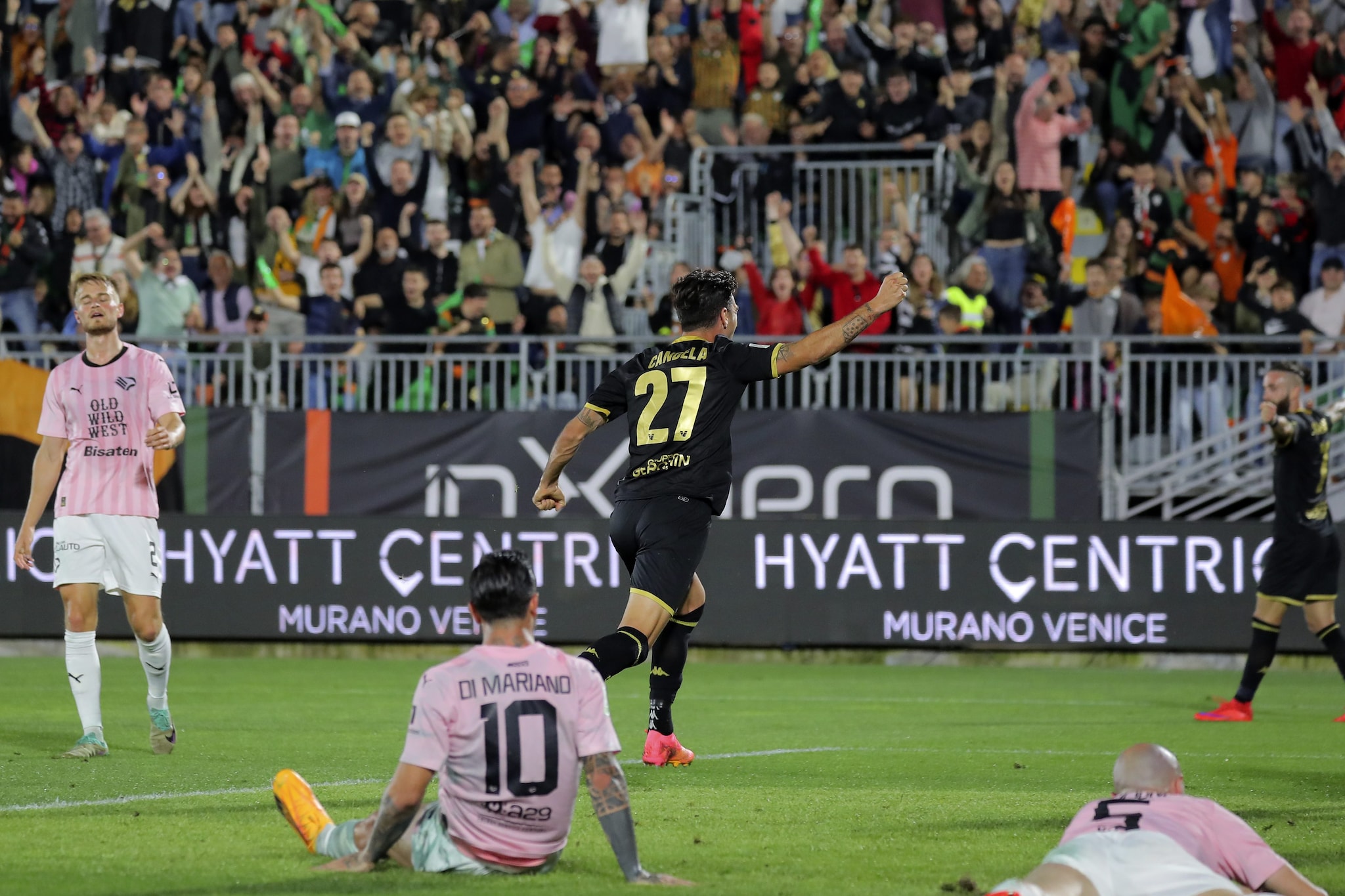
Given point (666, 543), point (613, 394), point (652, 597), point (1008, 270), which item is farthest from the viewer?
point (1008, 270)

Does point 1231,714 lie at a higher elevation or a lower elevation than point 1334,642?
lower

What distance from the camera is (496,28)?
883 inches

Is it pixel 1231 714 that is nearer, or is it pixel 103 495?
pixel 103 495

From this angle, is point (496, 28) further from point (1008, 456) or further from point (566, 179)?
point (1008, 456)

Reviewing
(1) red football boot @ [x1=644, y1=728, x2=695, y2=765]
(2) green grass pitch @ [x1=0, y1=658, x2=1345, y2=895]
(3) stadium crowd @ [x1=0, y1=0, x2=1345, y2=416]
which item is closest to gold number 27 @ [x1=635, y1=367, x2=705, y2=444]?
(1) red football boot @ [x1=644, y1=728, x2=695, y2=765]

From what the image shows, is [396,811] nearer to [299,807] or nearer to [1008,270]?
[299,807]

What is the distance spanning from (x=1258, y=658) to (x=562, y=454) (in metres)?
5.73

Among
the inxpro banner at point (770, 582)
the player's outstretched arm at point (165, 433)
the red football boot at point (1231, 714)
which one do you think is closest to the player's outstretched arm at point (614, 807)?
the player's outstretched arm at point (165, 433)

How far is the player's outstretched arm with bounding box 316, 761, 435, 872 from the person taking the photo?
536 centimetres

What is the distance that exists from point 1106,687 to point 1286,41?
8.58m

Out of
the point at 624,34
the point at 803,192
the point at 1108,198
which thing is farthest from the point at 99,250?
the point at 1108,198

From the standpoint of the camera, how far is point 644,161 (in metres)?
20.7

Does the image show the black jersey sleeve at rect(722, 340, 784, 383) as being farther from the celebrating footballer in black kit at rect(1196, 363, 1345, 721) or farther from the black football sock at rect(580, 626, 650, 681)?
the celebrating footballer in black kit at rect(1196, 363, 1345, 721)

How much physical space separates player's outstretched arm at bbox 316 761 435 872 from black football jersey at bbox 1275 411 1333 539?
332 inches
